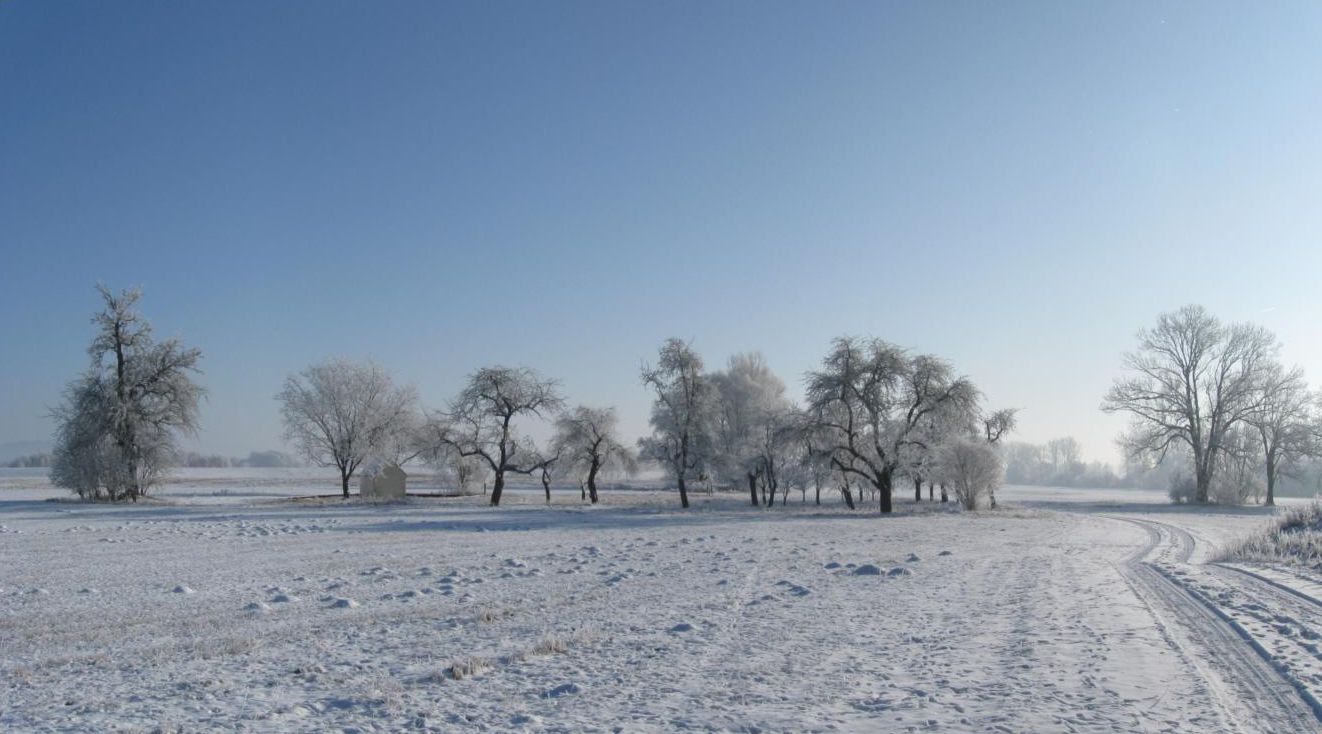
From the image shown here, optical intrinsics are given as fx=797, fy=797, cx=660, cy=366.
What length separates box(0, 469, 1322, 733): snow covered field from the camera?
6703 millimetres

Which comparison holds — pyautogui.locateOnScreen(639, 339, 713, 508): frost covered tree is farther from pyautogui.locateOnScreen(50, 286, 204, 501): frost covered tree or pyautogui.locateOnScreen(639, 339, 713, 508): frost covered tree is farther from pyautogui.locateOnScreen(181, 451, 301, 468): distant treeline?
pyautogui.locateOnScreen(181, 451, 301, 468): distant treeline

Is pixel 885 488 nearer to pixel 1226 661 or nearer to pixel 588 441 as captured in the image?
pixel 588 441

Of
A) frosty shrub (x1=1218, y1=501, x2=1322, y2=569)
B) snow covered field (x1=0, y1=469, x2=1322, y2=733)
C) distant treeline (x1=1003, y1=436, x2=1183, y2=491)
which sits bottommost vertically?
distant treeline (x1=1003, y1=436, x2=1183, y2=491)

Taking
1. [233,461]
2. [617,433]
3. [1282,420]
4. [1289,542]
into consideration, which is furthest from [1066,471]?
[233,461]

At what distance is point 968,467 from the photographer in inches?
1551

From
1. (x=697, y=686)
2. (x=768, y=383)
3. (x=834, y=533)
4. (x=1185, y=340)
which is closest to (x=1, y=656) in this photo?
(x=697, y=686)

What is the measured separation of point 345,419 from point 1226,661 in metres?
58.4

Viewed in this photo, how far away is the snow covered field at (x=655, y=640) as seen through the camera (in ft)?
22.0

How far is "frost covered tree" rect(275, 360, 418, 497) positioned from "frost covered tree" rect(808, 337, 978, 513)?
33.2 m

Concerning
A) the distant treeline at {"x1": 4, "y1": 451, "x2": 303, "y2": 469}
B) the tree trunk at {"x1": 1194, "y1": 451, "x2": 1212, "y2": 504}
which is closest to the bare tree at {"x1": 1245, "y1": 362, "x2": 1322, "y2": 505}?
the tree trunk at {"x1": 1194, "y1": 451, "x2": 1212, "y2": 504}

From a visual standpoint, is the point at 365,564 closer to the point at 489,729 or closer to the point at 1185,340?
the point at 489,729

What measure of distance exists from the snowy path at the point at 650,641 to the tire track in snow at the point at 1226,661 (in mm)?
35

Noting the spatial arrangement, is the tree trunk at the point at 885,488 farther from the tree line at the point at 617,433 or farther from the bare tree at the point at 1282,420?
the bare tree at the point at 1282,420

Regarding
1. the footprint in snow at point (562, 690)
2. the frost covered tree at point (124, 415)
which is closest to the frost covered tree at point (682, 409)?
the frost covered tree at point (124, 415)
